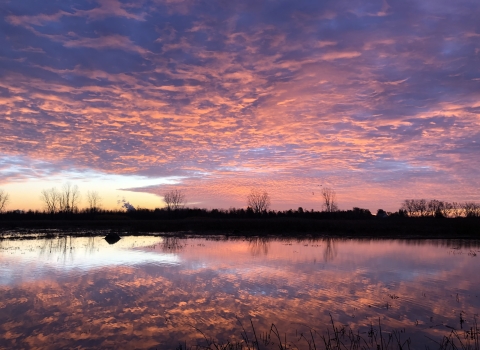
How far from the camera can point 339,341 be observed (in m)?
7.07

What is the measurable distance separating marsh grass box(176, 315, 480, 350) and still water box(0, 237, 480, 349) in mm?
133

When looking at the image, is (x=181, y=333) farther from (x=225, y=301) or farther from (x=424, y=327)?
(x=424, y=327)

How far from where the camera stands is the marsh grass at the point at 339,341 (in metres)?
6.70

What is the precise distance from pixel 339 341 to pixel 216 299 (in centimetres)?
398

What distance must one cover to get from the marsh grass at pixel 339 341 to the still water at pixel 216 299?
0.44 feet

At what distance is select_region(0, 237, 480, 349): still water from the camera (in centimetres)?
756

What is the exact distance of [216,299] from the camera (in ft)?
33.3

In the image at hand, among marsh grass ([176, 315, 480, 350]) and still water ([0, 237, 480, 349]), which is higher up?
still water ([0, 237, 480, 349])

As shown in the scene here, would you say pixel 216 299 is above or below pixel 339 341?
above

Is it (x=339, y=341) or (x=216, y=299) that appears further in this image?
(x=216, y=299)

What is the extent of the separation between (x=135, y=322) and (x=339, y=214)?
8922 centimetres

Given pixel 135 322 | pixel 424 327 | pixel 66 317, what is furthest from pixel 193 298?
pixel 424 327

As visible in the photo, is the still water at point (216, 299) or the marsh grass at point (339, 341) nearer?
the marsh grass at point (339, 341)

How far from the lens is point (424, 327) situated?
7938 millimetres
